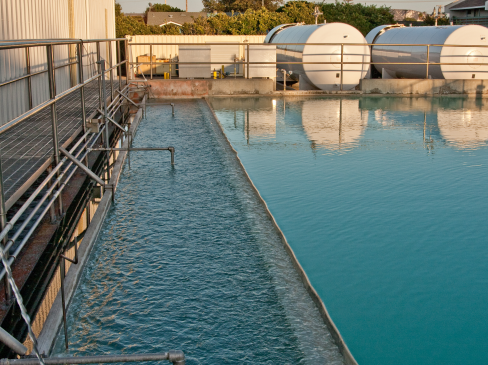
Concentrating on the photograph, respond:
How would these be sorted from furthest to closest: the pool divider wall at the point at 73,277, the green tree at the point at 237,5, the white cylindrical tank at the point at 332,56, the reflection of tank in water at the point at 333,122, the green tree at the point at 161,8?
1. the green tree at the point at 161,8
2. the green tree at the point at 237,5
3. the white cylindrical tank at the point at 332,56
4. the reflection of tank in water at the point at 333,122
5. the pool divider wall at the point at 73,277

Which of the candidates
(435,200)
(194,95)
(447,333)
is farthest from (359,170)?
(194,95)

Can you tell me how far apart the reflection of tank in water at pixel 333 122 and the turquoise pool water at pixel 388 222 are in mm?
58

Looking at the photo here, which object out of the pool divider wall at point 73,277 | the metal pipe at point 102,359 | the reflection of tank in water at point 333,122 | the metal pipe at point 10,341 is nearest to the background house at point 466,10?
the reflection of tank in water at point 333,122

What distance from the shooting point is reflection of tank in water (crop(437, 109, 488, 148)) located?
11.1 metres

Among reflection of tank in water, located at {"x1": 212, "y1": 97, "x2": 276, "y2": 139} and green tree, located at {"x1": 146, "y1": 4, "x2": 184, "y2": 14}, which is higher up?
green tree, located at {"x1": 146, "y1": 4, "x2": 184, "y2": 14}

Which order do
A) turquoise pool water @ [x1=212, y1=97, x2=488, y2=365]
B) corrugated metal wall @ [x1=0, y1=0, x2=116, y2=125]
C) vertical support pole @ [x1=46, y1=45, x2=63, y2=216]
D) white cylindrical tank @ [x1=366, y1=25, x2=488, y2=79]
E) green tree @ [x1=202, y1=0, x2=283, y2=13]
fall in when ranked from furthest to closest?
green tree @ [x1=202, y1=0, x2=283, y2=13], white cylindrical tank @ [x1=366, y1=25, x2=488, y2=79], corrugated metal wall @ [x1=0, y1=0, x2=116, y2=125], vertical support pole @ [x1=46, y1=45, x2=63, y2=216], turquoise pool water @ [x1=212, y1=97, x2=488, y2=365]

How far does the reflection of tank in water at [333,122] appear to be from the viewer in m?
11.0

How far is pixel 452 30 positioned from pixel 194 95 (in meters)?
10.0

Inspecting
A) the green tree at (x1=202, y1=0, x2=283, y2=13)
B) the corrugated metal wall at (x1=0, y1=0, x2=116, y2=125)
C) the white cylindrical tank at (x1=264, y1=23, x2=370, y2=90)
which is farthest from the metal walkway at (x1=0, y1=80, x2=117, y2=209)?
the green tree at (x1=202, y1=0, x2=283, y2=13)

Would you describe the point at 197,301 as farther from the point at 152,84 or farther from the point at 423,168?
the point at 152,84

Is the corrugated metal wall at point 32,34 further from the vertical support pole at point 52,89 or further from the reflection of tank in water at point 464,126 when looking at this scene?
the reflection of tank in water at point 464,126

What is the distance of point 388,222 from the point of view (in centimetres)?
605

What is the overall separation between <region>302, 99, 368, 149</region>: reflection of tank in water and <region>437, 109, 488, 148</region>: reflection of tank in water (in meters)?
1.78

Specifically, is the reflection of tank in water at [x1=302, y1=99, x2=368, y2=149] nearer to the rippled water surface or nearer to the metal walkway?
the rippled water surface
